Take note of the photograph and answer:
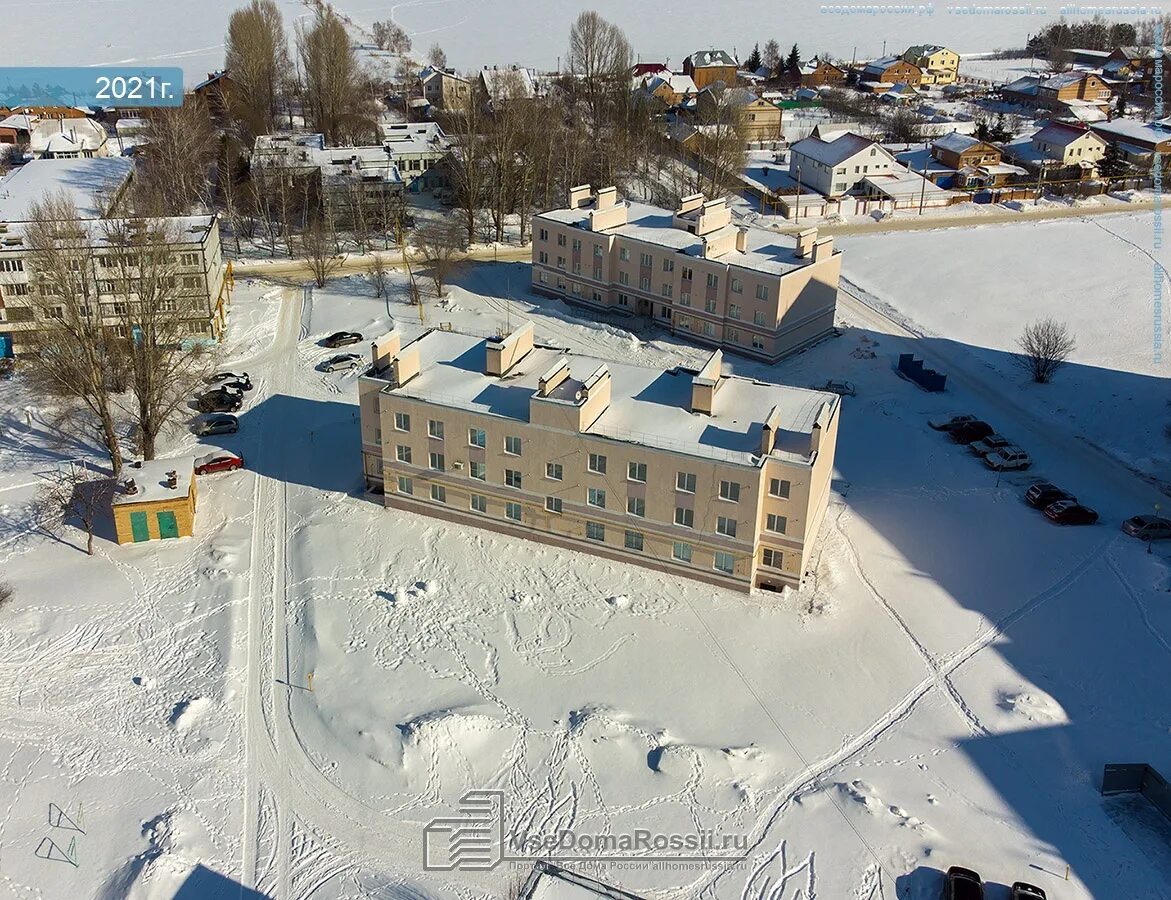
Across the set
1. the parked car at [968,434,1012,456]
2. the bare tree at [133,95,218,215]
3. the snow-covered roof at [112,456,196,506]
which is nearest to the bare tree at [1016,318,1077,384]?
the parked car at [968,434,1012,456]

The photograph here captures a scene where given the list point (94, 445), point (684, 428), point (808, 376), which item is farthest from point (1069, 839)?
point (94, 445)

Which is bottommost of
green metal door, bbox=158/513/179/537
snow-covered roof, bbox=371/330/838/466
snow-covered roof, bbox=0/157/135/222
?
green metal door, bbox=158/513/179/537

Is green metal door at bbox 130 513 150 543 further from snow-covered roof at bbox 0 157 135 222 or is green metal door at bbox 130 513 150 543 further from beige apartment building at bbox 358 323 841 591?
snow-covered roof at bbox 0 157 135 222

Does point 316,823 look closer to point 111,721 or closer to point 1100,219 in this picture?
point 111,721

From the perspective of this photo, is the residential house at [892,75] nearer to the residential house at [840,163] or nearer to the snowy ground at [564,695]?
the residential house at [840,163]

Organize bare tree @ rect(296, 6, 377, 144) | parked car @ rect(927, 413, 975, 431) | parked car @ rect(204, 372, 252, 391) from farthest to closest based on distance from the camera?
bare tree @ rect(296, 6, 377, 144) < parked car @ rect(204, 372, 252, 391) < parked car @ rect(927, 413, 975, 431)


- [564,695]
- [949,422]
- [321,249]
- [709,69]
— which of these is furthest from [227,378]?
[709,69]

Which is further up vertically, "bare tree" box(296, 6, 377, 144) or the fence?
"bare tree" box(296, 6, 377, 144)
